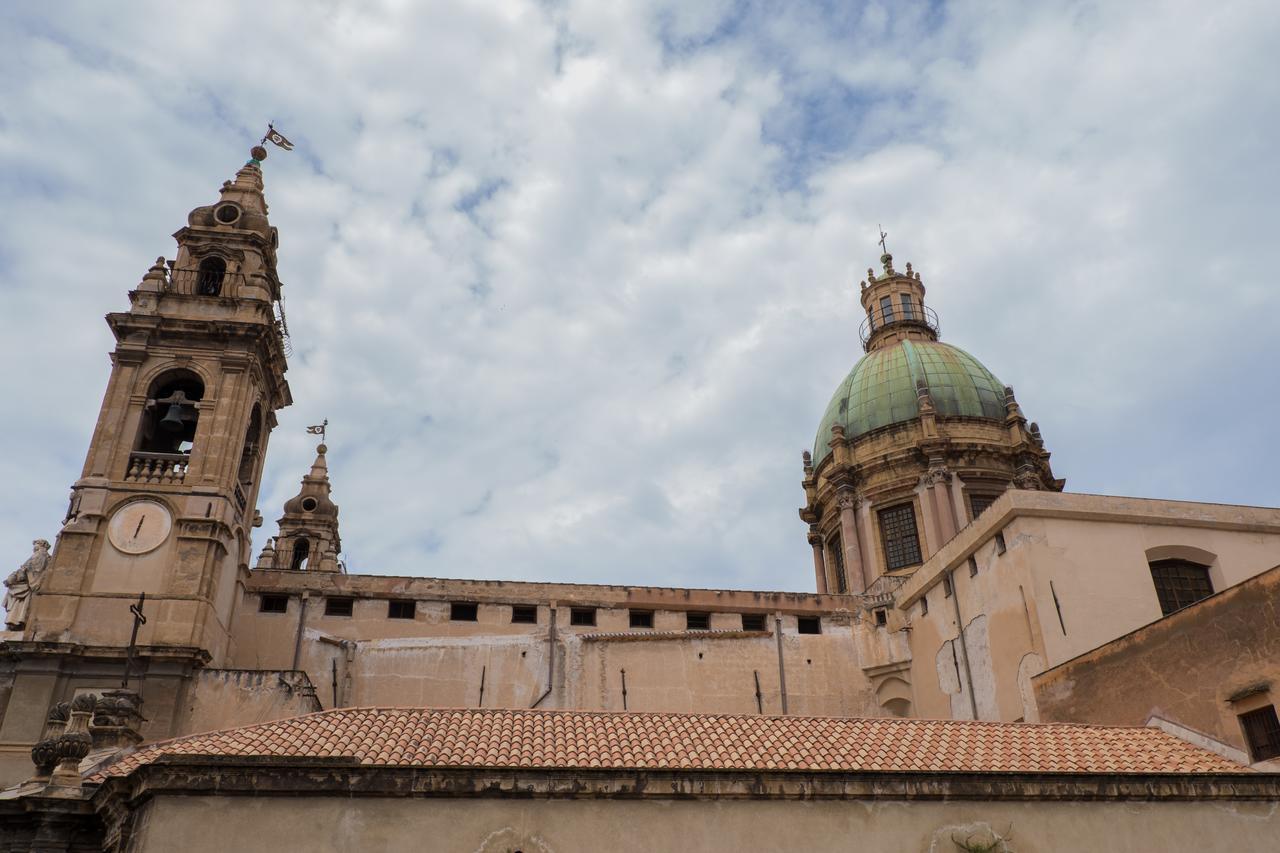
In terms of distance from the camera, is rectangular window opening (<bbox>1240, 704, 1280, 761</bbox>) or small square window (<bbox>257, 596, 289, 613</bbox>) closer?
rectangular window opening (<bbox>1240, 704, 1280, 761</bbox>)

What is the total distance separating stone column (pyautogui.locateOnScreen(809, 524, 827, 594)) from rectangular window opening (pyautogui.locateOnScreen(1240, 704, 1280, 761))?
26.5 meters

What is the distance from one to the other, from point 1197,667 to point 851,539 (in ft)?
74.1

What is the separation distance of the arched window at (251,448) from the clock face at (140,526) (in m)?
3.32

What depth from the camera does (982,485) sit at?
3928cm

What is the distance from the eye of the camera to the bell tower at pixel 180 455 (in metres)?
25.3

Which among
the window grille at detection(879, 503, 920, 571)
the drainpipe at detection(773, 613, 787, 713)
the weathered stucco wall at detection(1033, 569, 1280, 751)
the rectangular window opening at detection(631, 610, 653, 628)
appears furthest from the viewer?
the window grille at detection(879, 503, 920, 571)

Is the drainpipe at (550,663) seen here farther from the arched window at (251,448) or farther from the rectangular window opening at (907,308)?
the rectangular window opening at (907,308)

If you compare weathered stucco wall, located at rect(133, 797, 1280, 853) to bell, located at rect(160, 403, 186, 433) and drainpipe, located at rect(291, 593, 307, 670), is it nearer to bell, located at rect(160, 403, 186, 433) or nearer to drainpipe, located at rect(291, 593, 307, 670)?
drainpipe, located at rect(291, 593, 307, 670)

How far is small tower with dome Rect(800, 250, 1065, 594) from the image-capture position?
127ft

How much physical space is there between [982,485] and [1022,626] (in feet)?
53.1

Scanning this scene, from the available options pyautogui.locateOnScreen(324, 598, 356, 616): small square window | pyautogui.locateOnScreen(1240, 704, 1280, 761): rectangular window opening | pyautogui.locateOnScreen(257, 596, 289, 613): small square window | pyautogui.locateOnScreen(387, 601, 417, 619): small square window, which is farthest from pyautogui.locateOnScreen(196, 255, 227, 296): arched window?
pyautogui.locateOnScreen(1240, 704, 1280, 761): rectangular window opening

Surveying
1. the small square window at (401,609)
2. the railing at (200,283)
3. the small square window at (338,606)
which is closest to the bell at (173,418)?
the railing at (200,283)

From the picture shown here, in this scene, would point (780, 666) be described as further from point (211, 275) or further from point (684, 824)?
point (211, 275)

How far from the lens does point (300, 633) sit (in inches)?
1162
